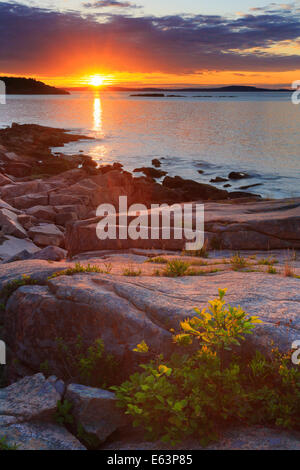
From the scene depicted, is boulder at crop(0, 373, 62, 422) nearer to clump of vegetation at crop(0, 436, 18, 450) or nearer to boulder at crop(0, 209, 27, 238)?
clump of vegetation at crop(0, 436, 18, 450)

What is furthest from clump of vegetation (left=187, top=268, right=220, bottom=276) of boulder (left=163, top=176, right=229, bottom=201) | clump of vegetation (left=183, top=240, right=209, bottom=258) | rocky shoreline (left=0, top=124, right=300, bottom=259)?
boulder (left=163, top=176, right=229, bottom=201)

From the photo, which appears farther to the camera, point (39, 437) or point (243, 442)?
point (39, 437)

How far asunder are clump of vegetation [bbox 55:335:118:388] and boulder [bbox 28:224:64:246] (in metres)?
14.9

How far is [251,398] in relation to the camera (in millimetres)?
4762

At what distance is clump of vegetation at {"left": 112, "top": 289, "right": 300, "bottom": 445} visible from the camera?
459 cm

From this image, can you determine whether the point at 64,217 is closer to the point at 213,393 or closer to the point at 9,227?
the point at 9,227

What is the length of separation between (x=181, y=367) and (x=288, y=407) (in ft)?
4.59

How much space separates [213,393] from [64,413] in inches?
78.2

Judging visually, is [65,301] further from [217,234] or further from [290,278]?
[217,234]

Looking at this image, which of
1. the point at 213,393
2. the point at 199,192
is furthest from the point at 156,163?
the point at 213,393

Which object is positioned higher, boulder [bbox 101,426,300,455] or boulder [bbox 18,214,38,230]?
boulder [bbox 18,214,38,230]

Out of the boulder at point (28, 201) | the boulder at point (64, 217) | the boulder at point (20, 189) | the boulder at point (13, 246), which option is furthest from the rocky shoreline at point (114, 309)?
the boulder at point (20, 189)

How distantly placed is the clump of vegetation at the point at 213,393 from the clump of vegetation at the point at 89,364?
68cm

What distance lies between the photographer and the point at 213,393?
15.7 feet
